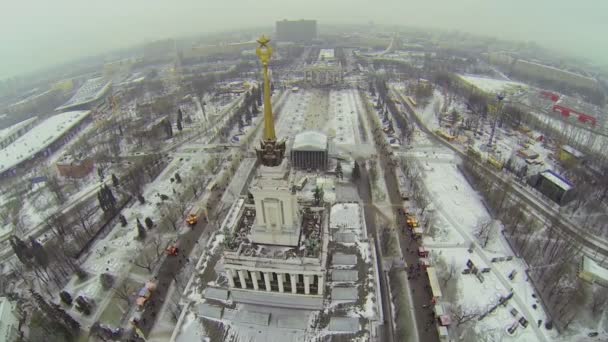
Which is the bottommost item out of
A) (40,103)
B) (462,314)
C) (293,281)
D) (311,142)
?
(462,314)

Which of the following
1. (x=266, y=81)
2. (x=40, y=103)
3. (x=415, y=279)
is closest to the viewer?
(x=266, y=81)

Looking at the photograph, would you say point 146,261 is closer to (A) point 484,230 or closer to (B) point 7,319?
(B) point 7,319

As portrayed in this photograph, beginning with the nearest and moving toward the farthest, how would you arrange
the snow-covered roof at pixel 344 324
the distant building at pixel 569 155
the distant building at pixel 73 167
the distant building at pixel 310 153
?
1. the snow-covered roof at pixel 344 324
2. the distant building at pixel 569 155
3. the distant building at pixel 310 153
4. the distant building at pixel 73 167

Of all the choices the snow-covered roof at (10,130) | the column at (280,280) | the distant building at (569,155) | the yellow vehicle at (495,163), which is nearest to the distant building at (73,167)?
the snow-covered roof at (10,130)

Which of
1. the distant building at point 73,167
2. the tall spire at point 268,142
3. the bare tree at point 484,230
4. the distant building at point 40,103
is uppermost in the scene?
the tall spire at point 268,142

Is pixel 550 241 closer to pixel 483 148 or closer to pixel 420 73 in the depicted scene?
pixel 483 148

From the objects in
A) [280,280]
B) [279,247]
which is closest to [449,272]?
[280,280]

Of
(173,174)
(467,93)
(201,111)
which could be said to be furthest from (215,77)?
(467,93)

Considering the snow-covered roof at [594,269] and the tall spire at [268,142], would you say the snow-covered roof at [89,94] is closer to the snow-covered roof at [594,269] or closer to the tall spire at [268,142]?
the tall spire at [268,142]

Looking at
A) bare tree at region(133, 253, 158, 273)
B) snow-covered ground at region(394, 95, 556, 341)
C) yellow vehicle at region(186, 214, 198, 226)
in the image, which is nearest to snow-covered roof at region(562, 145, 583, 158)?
snow-covered ground at region(394, 95, 556, 341)
